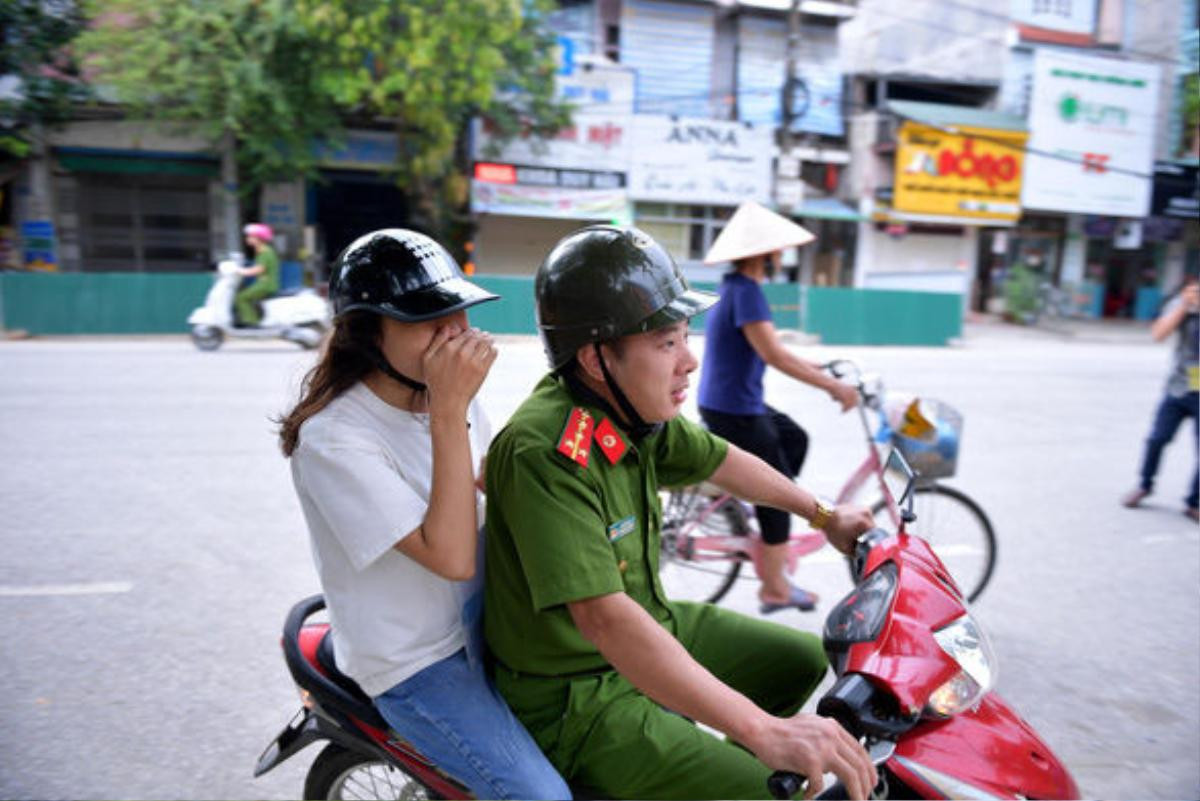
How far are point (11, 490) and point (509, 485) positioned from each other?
14.9ft

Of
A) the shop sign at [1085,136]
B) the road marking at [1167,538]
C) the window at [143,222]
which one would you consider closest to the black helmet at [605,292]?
the road marking at [1167,538]

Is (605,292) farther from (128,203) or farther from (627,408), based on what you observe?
(128,203)

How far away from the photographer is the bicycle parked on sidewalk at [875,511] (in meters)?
3.92

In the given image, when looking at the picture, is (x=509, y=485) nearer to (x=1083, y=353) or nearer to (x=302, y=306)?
(x=302, y=306)

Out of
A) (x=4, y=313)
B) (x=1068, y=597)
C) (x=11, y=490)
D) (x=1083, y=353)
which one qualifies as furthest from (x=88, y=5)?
(x=1083, y=353)

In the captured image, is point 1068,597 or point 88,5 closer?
point 88,5

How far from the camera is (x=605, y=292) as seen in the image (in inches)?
68.9

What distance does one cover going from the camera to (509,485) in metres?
1.67

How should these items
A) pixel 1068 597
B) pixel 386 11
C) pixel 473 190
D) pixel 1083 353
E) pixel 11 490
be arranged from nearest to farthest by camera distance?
1. pixel 1068 597
2. pixel 11 490
3. pixel 386 11
4. pixel 1083 353
5. pixel 473 190

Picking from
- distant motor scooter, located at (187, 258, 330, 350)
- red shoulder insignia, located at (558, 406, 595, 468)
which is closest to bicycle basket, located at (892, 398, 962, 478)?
red shoulder insignia, located at (558, 406, 595, 468)

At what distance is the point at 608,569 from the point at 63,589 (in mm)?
3510

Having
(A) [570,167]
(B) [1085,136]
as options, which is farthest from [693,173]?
(B) [1085,136]

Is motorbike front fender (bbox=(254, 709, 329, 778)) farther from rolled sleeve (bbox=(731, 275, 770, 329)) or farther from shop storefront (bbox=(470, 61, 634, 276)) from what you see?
shop storefront (bbox=(470, 61, 634, 276))

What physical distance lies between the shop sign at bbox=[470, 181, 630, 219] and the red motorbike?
1685cm
